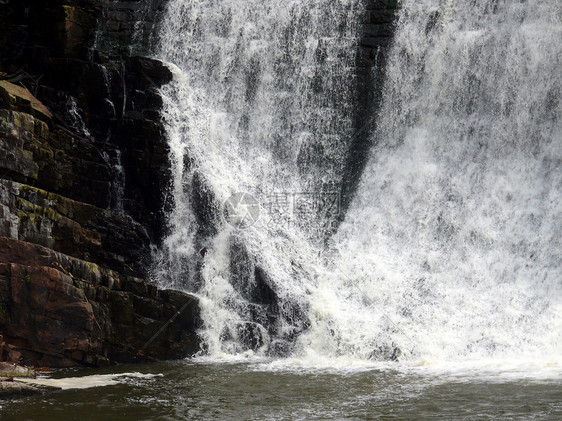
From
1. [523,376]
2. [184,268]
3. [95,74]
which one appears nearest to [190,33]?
[95,74]

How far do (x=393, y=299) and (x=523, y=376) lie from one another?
5122mm

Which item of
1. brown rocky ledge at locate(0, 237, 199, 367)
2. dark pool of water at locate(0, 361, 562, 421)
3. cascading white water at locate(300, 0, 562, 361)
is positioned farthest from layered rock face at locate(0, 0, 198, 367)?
cascading white water at locate(300, 0, 562, 361)

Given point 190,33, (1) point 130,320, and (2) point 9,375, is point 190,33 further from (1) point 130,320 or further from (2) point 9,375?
(2) point 9,375

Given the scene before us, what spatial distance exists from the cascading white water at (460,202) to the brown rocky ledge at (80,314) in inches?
149

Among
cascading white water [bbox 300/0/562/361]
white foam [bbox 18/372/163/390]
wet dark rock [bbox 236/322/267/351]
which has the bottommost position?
white foam [bbox 18/372/163/390]

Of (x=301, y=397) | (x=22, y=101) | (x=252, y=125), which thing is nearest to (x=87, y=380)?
(x=301, y=397)

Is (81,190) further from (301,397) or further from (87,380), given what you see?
(301,397)

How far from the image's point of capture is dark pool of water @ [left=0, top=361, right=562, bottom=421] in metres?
13.2

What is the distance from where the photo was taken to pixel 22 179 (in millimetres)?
19359

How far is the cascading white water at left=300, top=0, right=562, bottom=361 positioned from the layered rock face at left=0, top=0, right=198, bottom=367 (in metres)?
5.04

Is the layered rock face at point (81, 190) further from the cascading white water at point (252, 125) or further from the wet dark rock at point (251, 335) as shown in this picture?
the wet dark rock at point (251, 335)

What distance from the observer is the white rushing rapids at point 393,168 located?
19922mm

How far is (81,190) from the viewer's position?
2172 centimetres

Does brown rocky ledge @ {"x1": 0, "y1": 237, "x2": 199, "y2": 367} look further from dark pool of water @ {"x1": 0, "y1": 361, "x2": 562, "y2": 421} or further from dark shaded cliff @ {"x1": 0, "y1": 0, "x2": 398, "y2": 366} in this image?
dark pool of water @ {"x1": 0, "y1": 361, "x2": 562, "y2": 421}
